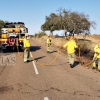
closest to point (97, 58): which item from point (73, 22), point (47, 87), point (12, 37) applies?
point (47, 87)

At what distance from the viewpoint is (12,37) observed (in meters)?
22.9

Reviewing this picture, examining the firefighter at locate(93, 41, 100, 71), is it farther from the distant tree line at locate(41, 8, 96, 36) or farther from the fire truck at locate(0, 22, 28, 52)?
the distant tree line at locate(41, 8, 96, 36)

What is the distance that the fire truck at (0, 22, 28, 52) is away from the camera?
2236 centimetres

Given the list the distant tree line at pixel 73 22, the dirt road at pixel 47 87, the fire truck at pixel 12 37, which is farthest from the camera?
the distant tree line at pixel 73 22

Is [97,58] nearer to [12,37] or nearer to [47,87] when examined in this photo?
[47,87]

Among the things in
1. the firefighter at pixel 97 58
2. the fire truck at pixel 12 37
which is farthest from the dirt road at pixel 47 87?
the fire truck at pixel 12 37

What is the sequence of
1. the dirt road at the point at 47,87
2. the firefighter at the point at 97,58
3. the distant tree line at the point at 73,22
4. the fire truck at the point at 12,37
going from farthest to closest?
the distant tree line at the point at 73,22 < the fire truck at the point at 12,37 < the firefighter at the point at 97,58 < the dirt road at the point at 47,87

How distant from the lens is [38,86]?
8.14 meters

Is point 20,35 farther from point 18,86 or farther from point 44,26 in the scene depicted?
point 44,26

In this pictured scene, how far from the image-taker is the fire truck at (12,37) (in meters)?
22.4

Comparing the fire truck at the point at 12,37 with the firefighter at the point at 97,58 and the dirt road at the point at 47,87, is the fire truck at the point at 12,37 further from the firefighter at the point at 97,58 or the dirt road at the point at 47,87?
the dirt road at the point at 47,87

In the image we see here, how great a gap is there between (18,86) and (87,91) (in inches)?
100

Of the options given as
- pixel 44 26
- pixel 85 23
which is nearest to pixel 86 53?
pixel 85 23

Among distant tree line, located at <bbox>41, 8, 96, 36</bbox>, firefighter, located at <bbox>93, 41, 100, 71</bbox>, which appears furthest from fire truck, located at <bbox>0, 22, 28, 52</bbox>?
distant tree line, located at <bbox>41, 8, 96, 36</bbox>
